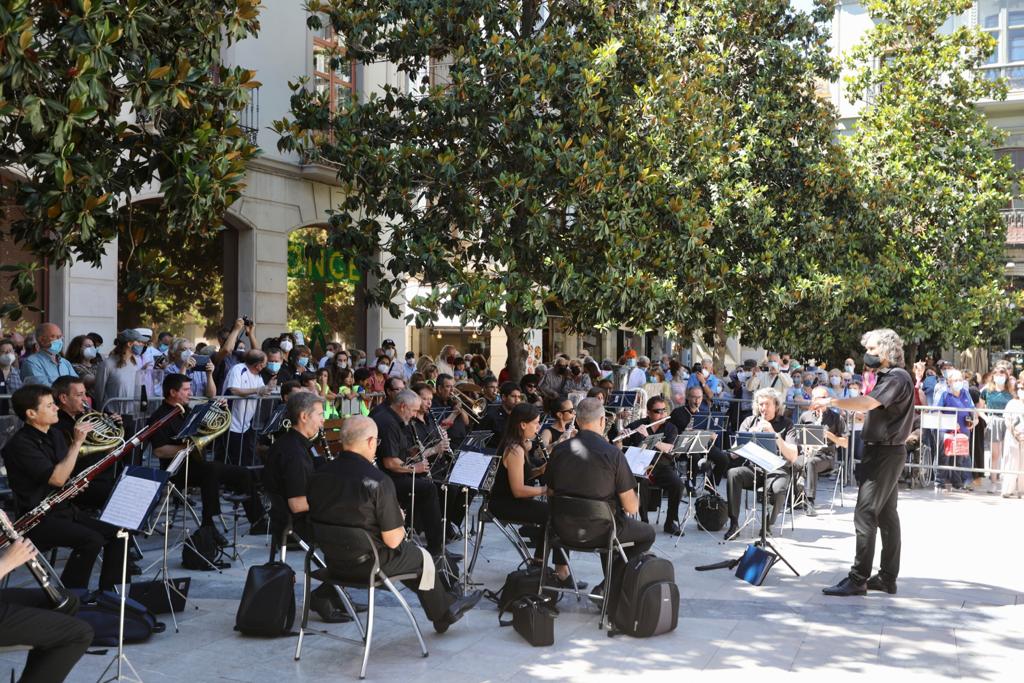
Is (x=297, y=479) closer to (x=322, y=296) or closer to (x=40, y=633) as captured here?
(x=40, y=633)

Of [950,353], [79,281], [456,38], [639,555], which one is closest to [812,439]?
[639,555]

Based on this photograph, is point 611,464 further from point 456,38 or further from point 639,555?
point 456,38

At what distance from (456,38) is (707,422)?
6141 millimetres

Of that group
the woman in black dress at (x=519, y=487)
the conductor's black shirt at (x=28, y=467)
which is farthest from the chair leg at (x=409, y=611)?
the conductor's black shirt at (x=28, y=467)

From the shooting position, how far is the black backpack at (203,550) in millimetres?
9039

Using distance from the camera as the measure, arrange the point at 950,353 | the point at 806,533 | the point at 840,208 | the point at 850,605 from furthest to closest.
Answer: the point at 950,353
the point at 840,208
the point at 806,533
the point at 850,605

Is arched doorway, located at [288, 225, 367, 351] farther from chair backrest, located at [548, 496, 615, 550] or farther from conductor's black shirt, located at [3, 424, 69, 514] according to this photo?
chair backrest, located at [548, 496, 615, 550]

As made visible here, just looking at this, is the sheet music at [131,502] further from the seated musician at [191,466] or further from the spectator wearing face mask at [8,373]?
the spectator wearing face mask at [8,373]

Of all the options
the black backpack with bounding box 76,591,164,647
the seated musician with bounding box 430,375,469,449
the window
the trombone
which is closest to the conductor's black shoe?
the seated musician with bounding box 430,375,469,449

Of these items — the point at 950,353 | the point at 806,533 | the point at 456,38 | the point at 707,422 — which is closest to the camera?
the point at 806,533

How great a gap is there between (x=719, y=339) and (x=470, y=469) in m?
15.4

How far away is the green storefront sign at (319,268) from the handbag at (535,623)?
1186 cm

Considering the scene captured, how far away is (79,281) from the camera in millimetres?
14492

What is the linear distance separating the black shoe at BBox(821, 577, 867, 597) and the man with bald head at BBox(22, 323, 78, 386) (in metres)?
7.41
